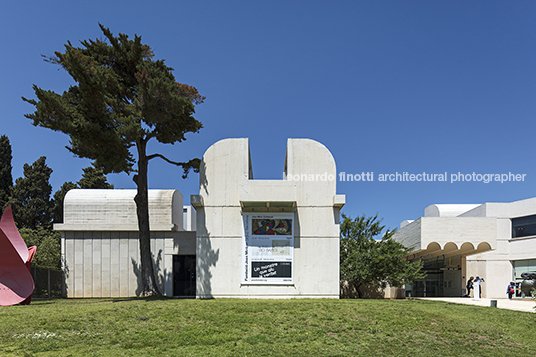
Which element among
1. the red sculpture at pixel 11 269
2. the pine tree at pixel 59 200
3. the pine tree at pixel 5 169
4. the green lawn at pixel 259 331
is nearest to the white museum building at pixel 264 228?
the green lawn at pixel 259 331

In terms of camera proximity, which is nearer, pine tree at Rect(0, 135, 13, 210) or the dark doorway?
the dark doorway

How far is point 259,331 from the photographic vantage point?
1179 centimetres

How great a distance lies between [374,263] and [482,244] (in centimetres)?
1316

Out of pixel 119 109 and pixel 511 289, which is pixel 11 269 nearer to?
pixel 119 109

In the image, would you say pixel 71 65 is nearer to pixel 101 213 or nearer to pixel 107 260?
pixel 101 213

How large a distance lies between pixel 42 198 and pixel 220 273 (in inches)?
1325

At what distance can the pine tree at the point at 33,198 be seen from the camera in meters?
43.5

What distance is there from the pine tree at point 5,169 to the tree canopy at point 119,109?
30.6 m

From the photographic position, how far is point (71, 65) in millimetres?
18172

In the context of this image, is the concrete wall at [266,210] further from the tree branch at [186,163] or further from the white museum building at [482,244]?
the white museum building at [482,244]

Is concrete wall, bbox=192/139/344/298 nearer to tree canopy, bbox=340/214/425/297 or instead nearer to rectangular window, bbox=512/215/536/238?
tree canopy, bbox=340/214/425/297

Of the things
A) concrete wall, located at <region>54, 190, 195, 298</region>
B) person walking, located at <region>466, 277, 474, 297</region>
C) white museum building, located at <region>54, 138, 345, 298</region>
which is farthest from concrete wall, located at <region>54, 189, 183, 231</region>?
person walking, located at <region>466, 277, 474, 297</region>

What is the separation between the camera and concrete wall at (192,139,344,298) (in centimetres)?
2038

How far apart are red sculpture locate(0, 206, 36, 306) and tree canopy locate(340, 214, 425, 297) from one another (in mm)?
15713
